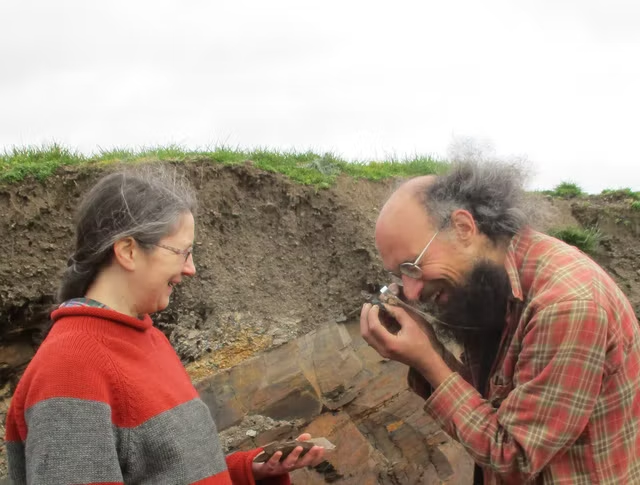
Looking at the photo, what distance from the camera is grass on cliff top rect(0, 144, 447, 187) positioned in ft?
14.3

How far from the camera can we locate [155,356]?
2.30m

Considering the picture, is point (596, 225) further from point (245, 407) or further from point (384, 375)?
point (245, 407)

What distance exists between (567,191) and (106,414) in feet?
21.1

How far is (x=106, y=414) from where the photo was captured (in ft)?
6.34

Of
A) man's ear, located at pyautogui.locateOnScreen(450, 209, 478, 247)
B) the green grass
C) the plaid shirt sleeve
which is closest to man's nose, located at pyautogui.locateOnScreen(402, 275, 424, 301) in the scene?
man's ear, located at pyautogui.locateOnScreen(450, 209, 478, 247)

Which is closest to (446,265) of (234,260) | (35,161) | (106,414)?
(106,414)

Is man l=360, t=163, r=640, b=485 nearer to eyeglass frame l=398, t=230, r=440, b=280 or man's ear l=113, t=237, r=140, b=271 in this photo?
eyeglass frame l=398, t=230, r=440, b=280

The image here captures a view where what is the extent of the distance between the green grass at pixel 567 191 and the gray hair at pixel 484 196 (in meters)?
4.68

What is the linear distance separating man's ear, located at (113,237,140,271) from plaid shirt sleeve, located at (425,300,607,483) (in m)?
1.44

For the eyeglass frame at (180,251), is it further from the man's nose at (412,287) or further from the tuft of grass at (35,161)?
the tuft of grass at (35,161)

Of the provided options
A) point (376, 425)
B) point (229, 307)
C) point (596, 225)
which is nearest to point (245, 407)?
point (229, 307)

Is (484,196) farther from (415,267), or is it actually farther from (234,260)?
(234,260)

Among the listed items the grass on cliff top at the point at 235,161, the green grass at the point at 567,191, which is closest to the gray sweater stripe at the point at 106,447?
the grass on cliff top at the point at 235,161

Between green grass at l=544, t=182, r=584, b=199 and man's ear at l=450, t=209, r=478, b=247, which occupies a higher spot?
man's ear at l=450, t=209, r=478, b=247
